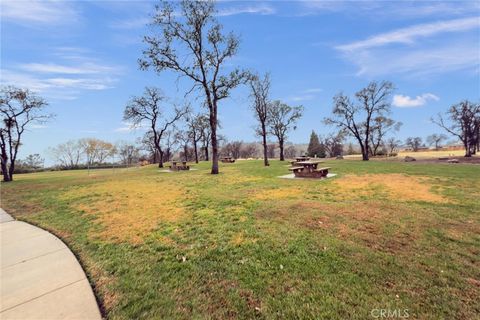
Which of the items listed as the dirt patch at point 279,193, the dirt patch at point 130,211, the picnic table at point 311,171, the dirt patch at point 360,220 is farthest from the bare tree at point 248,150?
the dirt patch at point 360,220

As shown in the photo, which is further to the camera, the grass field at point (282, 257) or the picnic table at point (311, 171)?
the picnic table at point (311, 171)

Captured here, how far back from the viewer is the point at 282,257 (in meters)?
3.55

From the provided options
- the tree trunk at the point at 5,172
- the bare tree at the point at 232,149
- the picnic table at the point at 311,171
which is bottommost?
the picnic table at the point at 311,171

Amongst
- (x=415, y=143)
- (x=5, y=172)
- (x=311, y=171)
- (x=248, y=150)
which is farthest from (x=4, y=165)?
(x=415, y=143)

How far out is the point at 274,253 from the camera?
3672 mm

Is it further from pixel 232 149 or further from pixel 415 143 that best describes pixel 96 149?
pixel 415 143

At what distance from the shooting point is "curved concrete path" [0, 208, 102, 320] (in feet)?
8.46

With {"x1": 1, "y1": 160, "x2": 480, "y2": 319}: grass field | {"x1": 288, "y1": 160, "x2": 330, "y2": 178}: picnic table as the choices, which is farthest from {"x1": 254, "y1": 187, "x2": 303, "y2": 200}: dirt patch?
{"x1": 288, "y1": 160, "x2": 330, "y2": 178}: picnic table

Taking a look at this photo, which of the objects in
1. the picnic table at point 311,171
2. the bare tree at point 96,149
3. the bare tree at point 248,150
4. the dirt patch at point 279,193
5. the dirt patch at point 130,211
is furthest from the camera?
the bare tree at point 248,150

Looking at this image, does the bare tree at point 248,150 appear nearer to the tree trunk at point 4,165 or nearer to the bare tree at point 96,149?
the bare tree at point 96,149

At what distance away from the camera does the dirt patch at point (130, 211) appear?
16.6 feet

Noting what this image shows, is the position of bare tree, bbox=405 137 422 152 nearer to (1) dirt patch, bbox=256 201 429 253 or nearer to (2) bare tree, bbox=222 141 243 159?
(2) bare tree, bbox=222 141 243 159

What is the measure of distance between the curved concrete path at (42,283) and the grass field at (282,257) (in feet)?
0.58

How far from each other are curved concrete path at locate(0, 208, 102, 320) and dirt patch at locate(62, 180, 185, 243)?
999 millimetres
